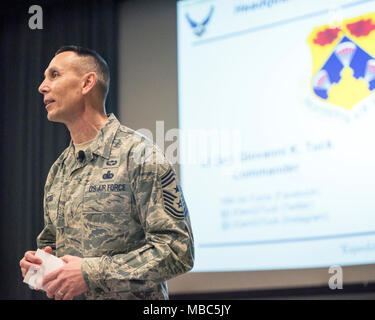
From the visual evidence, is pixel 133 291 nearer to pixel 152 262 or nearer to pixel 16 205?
pixel 152 262

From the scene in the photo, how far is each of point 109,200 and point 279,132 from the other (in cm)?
179

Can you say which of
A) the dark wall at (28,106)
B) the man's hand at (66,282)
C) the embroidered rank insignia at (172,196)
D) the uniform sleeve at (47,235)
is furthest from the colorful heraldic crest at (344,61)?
the man's hand at (66,282)

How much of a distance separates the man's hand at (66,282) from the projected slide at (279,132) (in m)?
1.83

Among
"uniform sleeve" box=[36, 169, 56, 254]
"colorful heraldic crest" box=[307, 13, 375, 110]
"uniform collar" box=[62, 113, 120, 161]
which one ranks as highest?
"colorful heraldic crest" box=[307, 13, 375, 110]

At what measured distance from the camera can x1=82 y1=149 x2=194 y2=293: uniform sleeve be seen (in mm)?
1596

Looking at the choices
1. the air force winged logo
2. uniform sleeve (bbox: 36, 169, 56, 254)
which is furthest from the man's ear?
the air force winged logo

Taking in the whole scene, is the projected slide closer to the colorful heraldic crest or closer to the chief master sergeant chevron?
the colorful heraldic crest

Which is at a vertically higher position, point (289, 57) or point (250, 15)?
point (250, 15)

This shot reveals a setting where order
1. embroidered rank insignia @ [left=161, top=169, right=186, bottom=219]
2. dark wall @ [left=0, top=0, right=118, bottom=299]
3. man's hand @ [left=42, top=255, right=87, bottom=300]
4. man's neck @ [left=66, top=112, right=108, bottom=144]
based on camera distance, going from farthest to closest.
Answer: dark wall @ [left=0, top=0, right=118, bottom=299], man's neck @ [left=66, top=112, right=108, bottom=144], embroidered rank insignia @ [left=161, top=169, right=186, bottom=219], man's hand @ [left=42, top=255, right=87, bottom=300]

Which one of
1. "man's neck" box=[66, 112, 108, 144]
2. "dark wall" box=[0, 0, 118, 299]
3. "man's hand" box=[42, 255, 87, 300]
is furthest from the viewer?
"dark wall" box=[0, 0, 118, 299]

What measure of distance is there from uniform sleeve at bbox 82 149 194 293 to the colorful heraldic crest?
1.74 m

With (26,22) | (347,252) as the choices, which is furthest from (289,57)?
(26,22)

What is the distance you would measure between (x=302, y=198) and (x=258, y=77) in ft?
2.57
